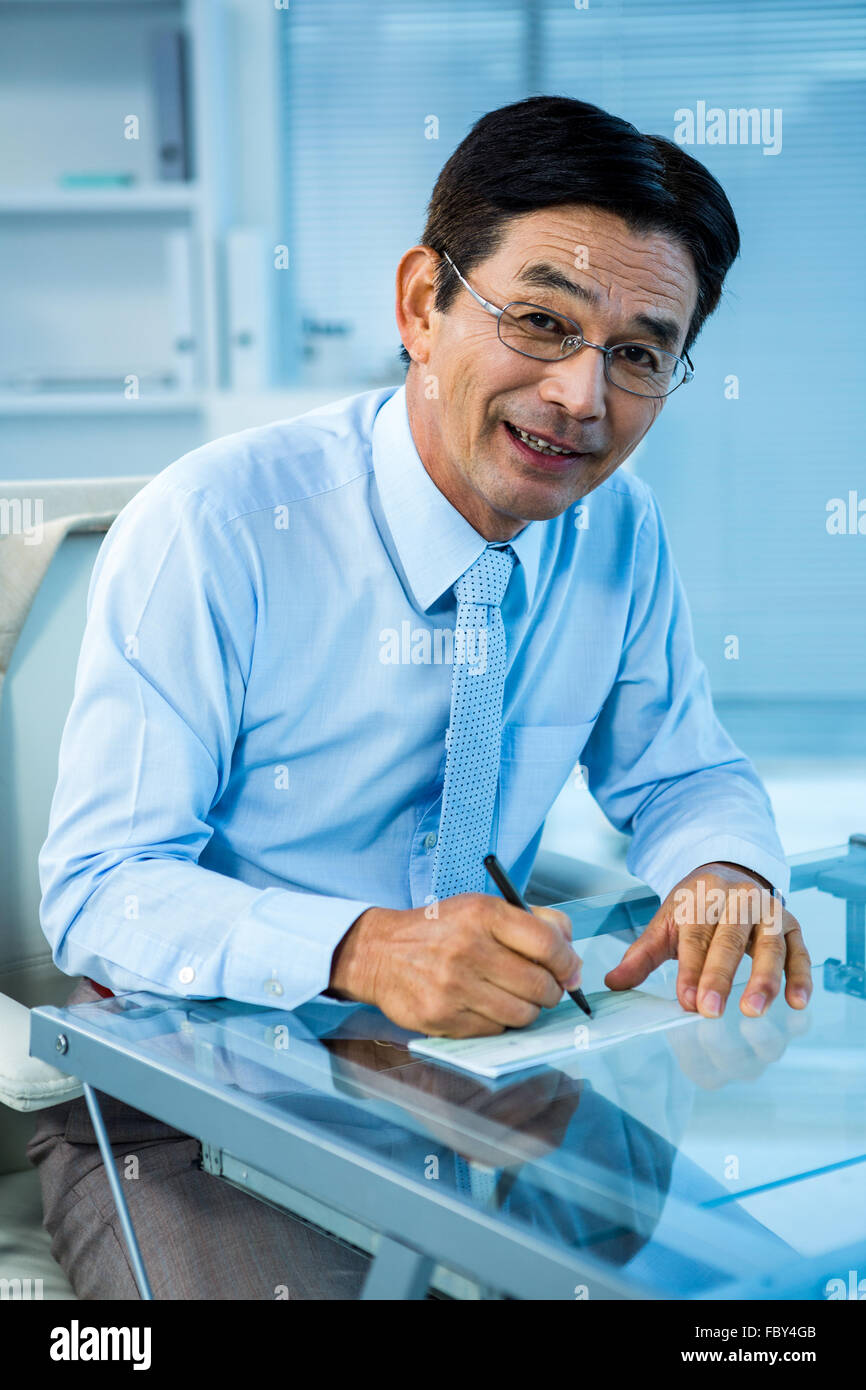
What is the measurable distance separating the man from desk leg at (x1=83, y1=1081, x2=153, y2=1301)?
0.05ft

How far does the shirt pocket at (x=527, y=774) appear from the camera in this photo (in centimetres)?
132

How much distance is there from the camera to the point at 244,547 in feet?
3.77

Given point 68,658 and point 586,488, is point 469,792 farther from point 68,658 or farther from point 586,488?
point 68,658

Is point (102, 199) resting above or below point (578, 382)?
above

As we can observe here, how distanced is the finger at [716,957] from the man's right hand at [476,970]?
13cm

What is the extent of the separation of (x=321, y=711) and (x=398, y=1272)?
1.87 feet

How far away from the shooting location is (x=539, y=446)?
1163 millimetres

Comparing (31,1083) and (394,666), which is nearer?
(31,1083)

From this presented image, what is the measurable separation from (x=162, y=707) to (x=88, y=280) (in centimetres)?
300

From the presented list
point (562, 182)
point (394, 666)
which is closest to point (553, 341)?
point (562, 182)

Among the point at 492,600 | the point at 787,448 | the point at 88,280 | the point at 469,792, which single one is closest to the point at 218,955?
the point at 469,792

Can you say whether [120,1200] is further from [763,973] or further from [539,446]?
[539,446]

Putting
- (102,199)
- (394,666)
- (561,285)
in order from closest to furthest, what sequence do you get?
(561,285), (394,666), (102,199)

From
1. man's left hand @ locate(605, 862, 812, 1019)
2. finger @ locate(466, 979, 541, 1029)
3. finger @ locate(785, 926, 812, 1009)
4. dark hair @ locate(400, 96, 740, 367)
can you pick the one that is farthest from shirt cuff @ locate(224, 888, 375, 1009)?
dark hair @ locate(400, 96, 740, 367)
